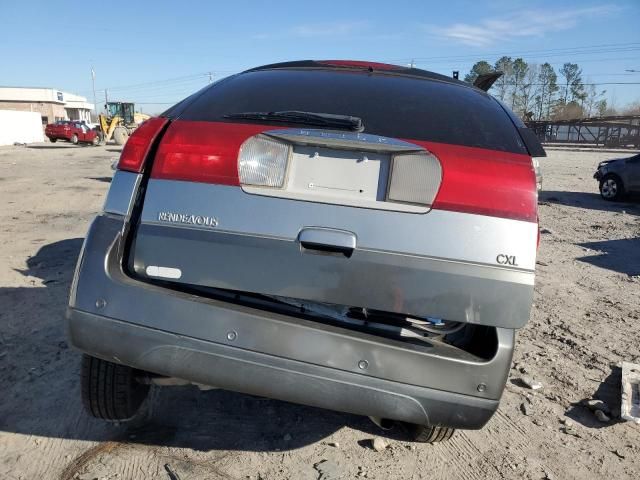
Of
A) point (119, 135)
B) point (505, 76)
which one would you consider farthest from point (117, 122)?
point (505, 76)

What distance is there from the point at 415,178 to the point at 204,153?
2.79 ft

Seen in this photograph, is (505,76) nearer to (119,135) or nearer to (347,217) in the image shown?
(119,135)

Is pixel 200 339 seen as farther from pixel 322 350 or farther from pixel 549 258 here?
pixel 549 258

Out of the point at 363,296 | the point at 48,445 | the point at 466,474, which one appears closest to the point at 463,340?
the point at 363,296

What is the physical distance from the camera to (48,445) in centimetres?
257

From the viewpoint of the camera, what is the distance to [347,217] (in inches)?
77.5

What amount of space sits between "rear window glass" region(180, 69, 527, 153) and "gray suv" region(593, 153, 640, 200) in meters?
11.9

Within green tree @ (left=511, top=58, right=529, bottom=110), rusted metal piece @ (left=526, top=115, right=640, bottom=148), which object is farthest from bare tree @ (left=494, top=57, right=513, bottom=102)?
rusted metal piece @ (left=526, top=115, right=640, bottom=148)

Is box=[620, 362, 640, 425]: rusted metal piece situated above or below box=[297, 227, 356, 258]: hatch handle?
below

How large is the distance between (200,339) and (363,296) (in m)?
0.65

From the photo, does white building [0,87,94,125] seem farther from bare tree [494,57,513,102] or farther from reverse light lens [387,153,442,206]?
reverse light lens [387,153,442,206]

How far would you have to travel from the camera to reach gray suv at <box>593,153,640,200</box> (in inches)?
499

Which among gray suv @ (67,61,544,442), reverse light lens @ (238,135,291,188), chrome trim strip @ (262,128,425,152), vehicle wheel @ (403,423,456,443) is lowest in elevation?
vehicle wheel @ (403,423,456,443)

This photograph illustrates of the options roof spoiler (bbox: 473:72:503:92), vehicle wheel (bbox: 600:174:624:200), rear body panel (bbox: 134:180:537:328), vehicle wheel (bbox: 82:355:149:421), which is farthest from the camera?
vehicle wheel (bbox: 600:174:624:200)
